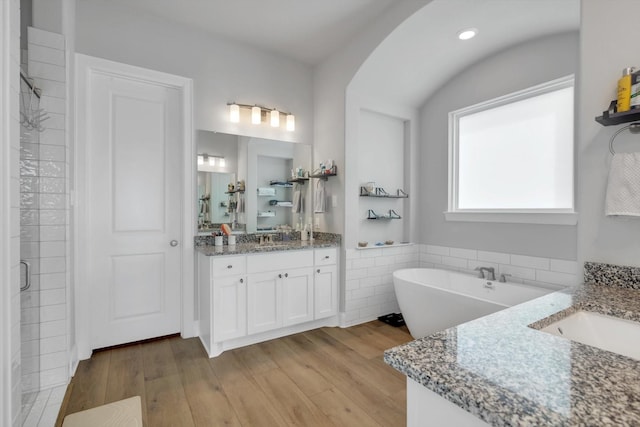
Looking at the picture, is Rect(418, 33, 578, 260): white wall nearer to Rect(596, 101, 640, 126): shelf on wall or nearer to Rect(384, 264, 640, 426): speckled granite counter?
Rect(596, 101, 640, 126): shelf on wall

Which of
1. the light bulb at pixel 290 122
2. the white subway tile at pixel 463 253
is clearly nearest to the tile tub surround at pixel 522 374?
the white subway tile at pixel 463 253

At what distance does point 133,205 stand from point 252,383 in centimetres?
185

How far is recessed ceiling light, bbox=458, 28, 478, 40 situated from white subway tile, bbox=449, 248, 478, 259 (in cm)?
201

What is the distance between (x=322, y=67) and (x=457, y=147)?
180cm

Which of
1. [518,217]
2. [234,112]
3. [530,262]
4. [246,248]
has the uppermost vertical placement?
[234,112]

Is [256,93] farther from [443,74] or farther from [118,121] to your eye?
[443,74]

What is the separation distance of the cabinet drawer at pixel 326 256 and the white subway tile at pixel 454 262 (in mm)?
1271

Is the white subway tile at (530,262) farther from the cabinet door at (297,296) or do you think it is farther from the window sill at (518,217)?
the cabinet door at (297,296)

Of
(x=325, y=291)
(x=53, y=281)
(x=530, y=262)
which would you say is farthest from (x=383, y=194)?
(x=53, y=281)

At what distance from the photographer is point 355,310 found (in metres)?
3.23

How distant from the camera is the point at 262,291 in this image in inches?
107

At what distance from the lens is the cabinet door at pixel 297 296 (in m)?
2.86

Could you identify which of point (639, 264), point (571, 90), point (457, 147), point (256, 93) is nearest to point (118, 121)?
point (256, 93)

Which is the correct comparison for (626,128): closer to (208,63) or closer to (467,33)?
(467,33)
